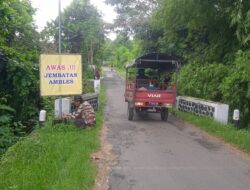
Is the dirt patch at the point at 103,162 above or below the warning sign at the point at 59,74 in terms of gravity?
below

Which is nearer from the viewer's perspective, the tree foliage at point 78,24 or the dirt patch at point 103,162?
the dirt patch at point 103,162

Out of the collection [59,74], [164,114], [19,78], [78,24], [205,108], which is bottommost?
[164,114]

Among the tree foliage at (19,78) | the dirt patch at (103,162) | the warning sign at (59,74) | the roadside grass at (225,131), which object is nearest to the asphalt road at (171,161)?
the dirt patch at (103,162)

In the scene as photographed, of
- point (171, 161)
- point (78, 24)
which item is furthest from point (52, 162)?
point (78, 24)

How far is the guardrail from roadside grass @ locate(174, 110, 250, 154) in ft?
1.19

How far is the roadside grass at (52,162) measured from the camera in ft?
24.1

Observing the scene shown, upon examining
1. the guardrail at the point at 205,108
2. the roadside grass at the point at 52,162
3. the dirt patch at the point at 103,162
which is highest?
the guardrail at the point at 205,108

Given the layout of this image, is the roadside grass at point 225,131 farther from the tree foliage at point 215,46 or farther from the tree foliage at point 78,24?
the tree foliage at point 78,24

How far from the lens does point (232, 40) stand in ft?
66.9

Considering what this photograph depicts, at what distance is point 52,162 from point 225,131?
6.55 m

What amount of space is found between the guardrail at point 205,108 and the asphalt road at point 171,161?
135cm

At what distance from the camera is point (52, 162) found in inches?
349

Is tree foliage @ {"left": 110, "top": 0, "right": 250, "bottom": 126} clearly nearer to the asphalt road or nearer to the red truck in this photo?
the red truck

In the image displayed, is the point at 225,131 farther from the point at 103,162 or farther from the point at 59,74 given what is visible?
the point at 59,74
